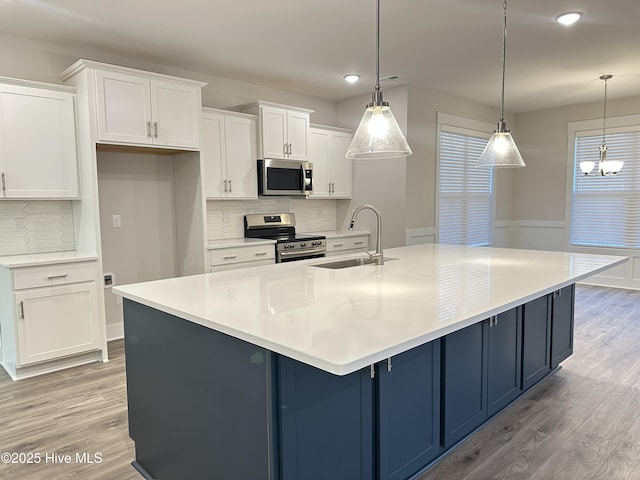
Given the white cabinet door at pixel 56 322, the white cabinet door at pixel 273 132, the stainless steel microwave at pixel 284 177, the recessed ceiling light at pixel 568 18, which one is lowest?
the white cabinet door at pixel 56 322

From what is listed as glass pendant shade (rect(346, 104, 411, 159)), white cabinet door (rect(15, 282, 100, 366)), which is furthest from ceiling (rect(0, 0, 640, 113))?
white cabinet door (rect(15, 282, 100, 366))

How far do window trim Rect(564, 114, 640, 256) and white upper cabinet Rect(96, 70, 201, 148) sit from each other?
17.4 ft

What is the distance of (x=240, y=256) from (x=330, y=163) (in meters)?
1.86

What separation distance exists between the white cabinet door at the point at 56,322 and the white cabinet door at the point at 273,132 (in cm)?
217

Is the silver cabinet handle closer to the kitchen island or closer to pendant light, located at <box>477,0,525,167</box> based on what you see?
the kitchen island

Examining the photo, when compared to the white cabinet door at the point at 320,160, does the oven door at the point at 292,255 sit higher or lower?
lower

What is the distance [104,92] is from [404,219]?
329cm

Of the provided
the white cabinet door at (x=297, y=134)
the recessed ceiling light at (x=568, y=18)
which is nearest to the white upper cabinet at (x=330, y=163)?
the white cabinet door at (x=297, y=134)

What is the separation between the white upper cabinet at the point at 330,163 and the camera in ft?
17.6

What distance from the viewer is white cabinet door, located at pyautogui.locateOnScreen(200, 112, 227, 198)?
4.27 m

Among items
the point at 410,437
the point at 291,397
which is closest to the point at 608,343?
the point at 410,437

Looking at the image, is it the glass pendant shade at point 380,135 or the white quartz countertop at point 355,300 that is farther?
the glass pendant shade at point 380,135

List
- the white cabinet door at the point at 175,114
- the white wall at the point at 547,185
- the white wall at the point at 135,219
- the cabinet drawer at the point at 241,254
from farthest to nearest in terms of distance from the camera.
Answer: the white wall at the point at 547,185
the cabinet drawer at the point at 241,254
the white wall at the point at 135,219
the white cabinet door at the point at 175,114

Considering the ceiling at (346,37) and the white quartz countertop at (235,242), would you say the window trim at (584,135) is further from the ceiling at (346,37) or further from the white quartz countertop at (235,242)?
the white quartz countertop at (235,242)
